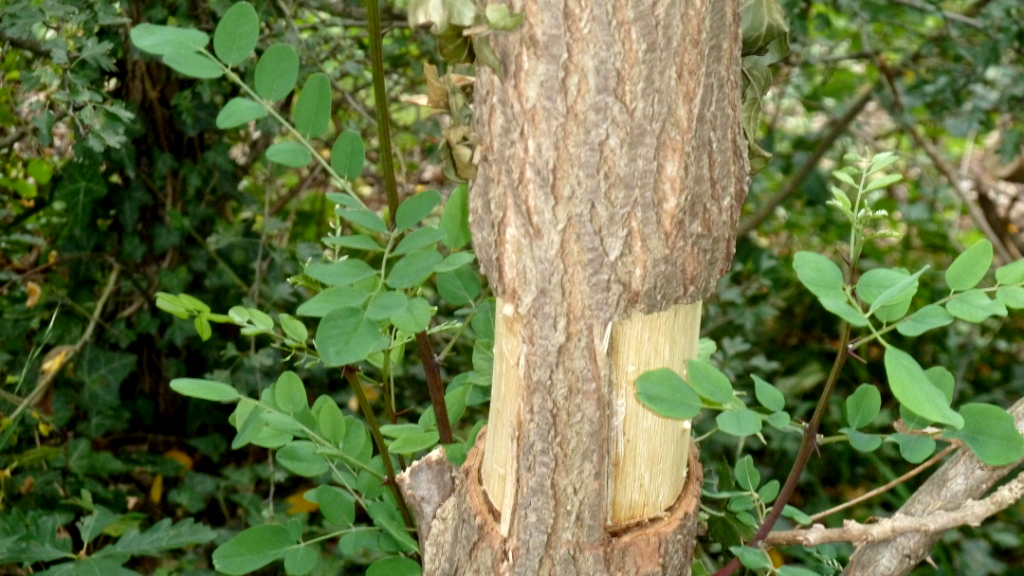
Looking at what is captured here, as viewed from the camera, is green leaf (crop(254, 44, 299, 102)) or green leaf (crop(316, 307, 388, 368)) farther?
green leaf (crop(254, 44, 299, 102))

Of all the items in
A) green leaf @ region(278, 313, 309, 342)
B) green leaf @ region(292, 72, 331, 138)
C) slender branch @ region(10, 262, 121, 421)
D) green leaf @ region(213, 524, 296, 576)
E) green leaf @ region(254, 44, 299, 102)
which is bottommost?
slender branch @ region(10, 262, 121, 421)

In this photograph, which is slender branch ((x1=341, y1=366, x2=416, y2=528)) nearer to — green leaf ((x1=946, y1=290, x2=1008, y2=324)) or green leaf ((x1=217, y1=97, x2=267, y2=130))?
green leaf ((x1=217, y1=97, x2=267, y2=130))

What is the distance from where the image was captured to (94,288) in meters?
2.23

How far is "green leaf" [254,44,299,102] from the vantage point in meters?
1.14

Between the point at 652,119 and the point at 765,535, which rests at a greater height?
the point at 652,119

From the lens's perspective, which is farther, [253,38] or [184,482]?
[184,482]

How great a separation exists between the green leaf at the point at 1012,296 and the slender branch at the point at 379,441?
710mm

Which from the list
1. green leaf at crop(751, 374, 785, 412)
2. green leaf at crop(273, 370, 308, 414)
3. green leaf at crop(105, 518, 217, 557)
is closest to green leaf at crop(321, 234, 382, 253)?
green leaf at crop(273, 370, 308, 414)

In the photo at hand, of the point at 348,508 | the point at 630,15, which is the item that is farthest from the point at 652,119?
the point at 348,508

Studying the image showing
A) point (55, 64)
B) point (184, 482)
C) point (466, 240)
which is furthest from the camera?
point (184, 482)

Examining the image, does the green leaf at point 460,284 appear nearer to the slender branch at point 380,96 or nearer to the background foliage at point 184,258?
the background foliage at point 184,258

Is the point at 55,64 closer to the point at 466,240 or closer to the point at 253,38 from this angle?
the point at 253,38

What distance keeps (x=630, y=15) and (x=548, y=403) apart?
39cm

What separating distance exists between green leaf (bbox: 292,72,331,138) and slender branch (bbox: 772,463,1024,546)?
74 cm
